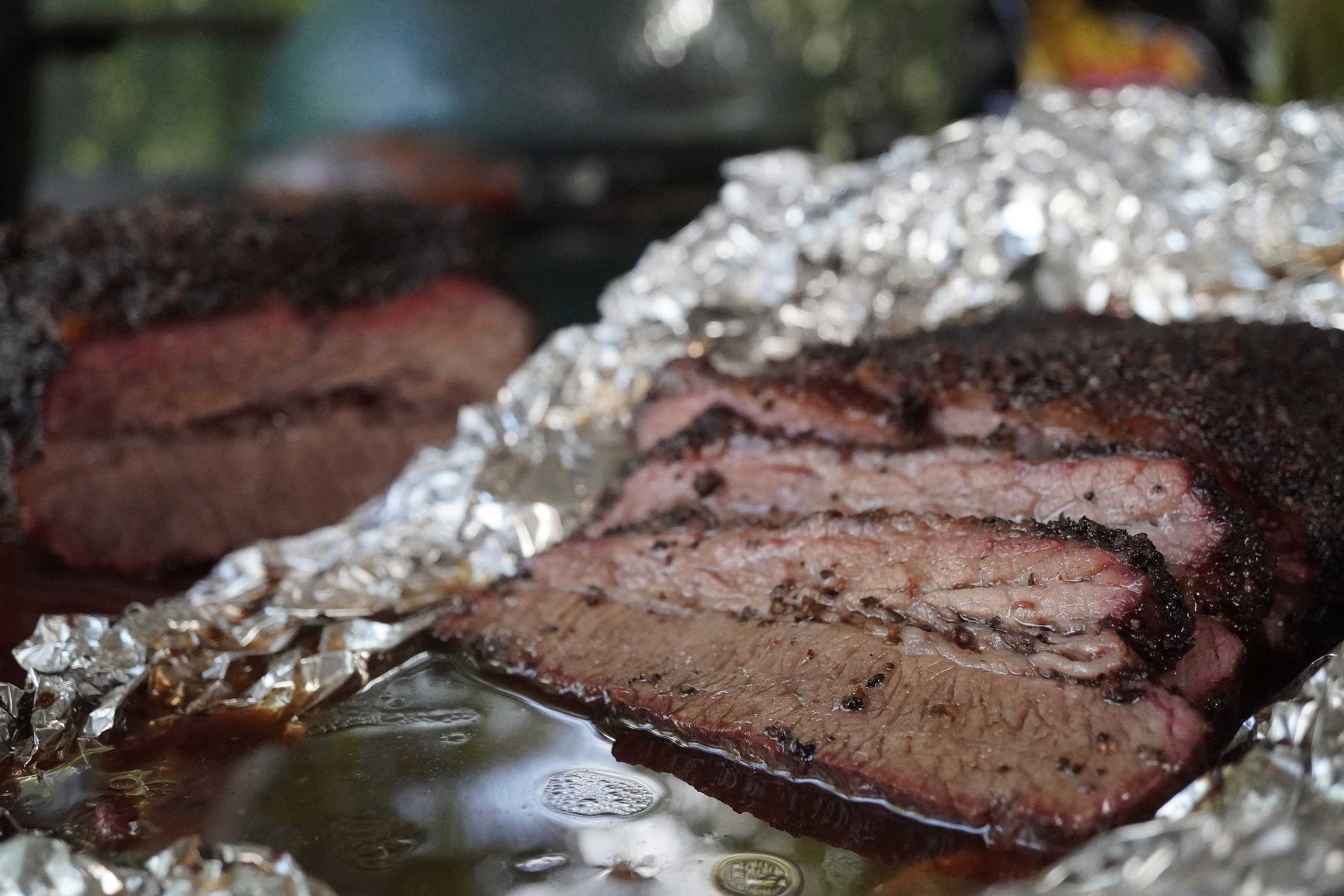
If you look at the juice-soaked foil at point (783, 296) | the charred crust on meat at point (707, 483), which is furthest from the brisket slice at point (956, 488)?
the juice-soaked foil at point (783, 296)

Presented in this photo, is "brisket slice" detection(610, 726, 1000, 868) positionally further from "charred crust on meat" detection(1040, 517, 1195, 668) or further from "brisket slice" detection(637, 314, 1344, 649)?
"brisket slice" detection(637, 314, 1344, 649)

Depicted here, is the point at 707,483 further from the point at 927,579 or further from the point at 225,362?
the point at 225,362

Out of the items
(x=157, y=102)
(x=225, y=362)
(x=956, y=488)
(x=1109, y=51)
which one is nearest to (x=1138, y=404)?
(x=956, y=488)

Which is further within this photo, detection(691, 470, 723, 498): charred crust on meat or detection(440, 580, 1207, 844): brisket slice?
detection(691, 470, 723, 498): charred crust on meat

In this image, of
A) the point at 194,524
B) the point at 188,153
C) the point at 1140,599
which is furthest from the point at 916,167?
the point at 188,153

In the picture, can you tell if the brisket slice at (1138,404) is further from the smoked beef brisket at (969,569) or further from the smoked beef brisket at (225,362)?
the smoked beef brisket at (225,362)

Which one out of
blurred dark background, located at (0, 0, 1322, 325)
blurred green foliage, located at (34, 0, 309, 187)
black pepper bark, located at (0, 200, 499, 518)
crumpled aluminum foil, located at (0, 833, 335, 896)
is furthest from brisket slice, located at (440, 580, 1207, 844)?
blurred green foliage, located at (34, 0, 309, 187)
